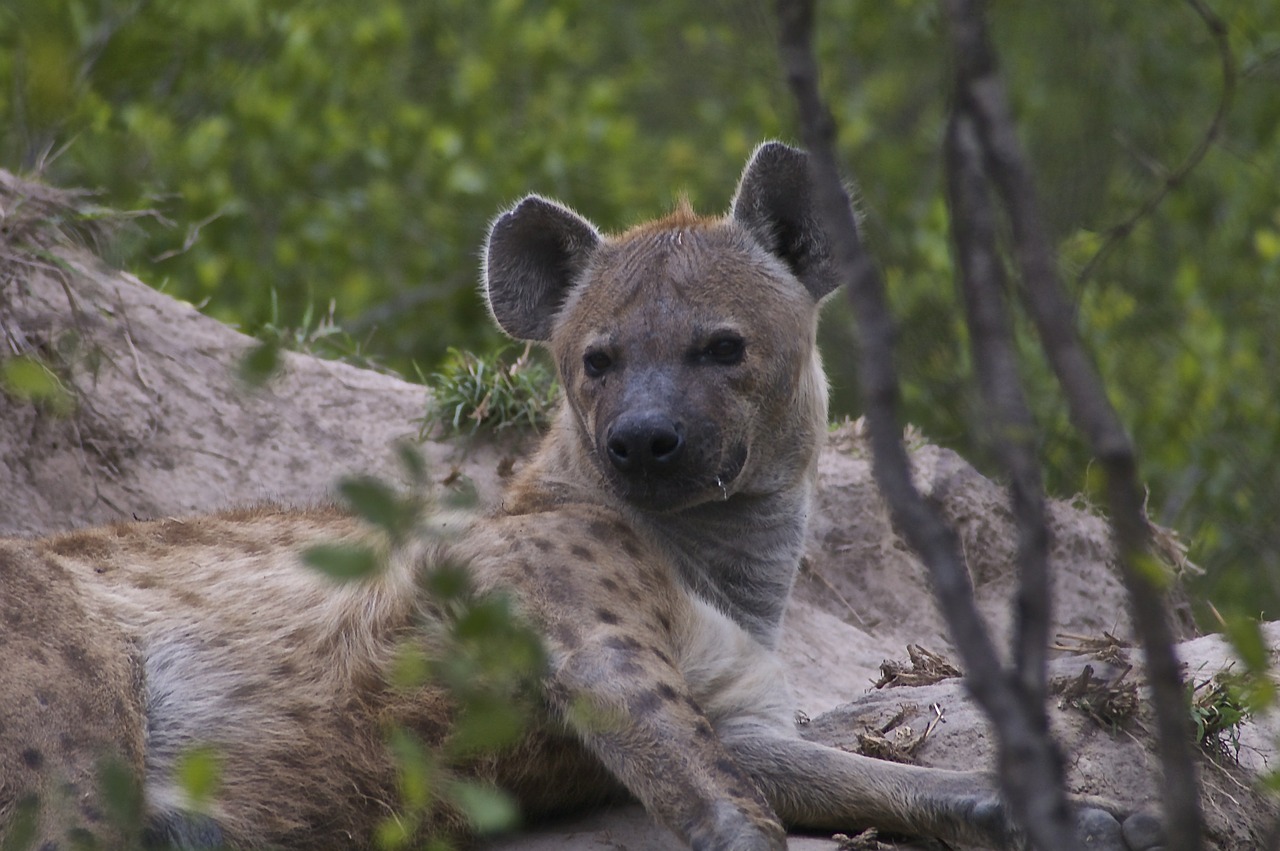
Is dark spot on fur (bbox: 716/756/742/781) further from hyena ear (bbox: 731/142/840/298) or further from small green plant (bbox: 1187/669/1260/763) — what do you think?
hyena ear (bbox: 731/142/840/298)

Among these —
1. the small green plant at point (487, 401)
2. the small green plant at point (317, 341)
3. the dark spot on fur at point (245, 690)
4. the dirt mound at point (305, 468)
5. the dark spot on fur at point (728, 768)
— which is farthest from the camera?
the small green plant at point (317, 341)

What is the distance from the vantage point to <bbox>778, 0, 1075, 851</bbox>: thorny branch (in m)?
1.55

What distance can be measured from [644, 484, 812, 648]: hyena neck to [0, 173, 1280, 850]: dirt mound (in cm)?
33

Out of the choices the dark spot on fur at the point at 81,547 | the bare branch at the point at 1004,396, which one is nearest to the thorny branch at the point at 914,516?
the bare branch at the point at 1004,396

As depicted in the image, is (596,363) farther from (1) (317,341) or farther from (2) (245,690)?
(1) (317,341)

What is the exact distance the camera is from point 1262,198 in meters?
10.6

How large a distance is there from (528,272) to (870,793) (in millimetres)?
1842

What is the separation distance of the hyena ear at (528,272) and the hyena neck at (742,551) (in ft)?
2.64

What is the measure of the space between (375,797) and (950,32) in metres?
2.04

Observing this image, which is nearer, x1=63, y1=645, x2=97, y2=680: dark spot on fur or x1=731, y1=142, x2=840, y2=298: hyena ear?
x1=63, y1=645, x2=97, y2=680: dark spot on fur

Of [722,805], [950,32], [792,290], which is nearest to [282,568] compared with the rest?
[722,805]

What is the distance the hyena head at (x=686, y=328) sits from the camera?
11.7 ft

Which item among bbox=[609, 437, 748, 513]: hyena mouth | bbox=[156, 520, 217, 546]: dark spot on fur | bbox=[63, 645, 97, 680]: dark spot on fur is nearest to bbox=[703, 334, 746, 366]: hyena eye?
bbox=[609, 437, 748, 513]: hyena mouth

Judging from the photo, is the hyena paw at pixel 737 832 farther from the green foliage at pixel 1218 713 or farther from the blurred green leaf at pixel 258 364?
the blurred green leaf at pixel 258 364
